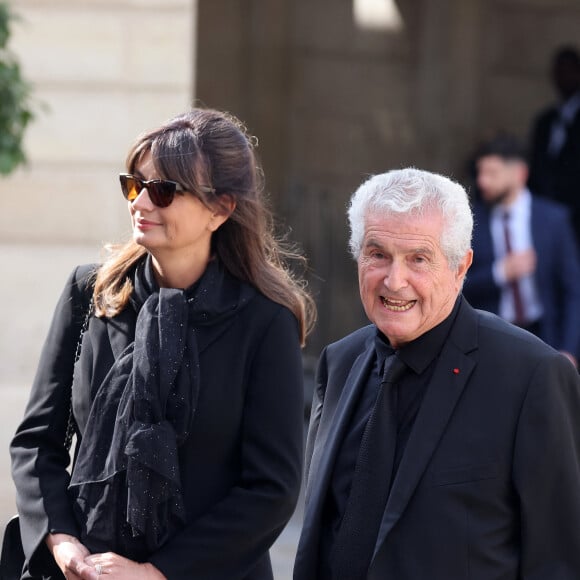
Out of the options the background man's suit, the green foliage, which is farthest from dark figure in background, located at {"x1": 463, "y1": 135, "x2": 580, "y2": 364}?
the green foliage

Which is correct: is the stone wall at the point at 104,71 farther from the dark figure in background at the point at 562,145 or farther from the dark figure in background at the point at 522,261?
the dark figure in background at the point at 562,145

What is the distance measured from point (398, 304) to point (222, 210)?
60 cm

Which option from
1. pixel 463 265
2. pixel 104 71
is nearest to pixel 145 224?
pixel 463 265

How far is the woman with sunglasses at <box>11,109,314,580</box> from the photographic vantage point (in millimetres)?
3570

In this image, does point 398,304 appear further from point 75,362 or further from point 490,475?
point 75,362

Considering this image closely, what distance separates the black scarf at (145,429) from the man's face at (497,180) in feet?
12.4

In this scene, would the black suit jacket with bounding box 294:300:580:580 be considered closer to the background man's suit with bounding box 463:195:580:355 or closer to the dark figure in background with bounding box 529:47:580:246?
Answer: the background man's suit with bounding box 463:195:580:355

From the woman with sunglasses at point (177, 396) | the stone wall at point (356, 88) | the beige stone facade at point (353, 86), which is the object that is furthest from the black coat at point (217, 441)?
the stone wall at point (356, 88)

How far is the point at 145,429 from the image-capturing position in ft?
11.6

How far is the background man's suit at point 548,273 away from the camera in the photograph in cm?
715

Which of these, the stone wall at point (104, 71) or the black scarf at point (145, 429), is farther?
the stone wall at point (104, 71)

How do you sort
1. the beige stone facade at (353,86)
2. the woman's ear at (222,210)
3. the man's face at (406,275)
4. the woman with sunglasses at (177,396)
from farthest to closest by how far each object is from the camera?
the beige stone facade at (353,86), the woman's ear at (222,210), the woman with sunglasses at (177,396), the man's face at (406,275)

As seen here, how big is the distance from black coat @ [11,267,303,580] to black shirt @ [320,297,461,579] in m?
0.20

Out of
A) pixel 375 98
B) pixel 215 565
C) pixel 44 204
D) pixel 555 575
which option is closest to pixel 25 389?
pixel 44 204
